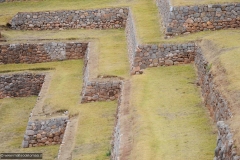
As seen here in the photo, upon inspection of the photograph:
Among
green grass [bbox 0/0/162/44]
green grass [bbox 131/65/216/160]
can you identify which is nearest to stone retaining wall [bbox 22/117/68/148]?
green grass [bbox 131/65/216/160]

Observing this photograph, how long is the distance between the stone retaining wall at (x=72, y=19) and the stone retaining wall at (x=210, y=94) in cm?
933

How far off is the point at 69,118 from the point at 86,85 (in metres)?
1.73

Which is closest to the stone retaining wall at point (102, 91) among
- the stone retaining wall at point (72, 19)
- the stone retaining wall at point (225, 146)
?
the stone retaining wall at point (72, 19)

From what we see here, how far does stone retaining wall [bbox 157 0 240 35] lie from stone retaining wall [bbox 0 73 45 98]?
6836mm

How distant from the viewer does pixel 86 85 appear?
1958 cm

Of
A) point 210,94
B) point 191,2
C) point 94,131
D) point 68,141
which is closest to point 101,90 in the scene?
point 94,131

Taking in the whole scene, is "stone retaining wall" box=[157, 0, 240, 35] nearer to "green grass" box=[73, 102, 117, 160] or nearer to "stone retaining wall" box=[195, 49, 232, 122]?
"stone retaining wall" box=[195, 49, 232, 122]

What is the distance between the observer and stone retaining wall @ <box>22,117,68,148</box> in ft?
60.2

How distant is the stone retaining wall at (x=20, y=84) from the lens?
77.8ft

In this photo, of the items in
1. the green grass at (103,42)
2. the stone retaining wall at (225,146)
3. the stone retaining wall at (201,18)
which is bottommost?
the green grass at (103,42)

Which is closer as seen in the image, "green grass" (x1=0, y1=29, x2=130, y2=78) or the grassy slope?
the grassy slope

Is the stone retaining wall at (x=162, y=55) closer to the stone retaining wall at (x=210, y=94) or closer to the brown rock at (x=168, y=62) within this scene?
the brown rock at (x=168, y=62)

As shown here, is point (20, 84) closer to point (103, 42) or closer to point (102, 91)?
point (103, 42)

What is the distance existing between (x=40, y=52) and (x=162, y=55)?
26.5ft
